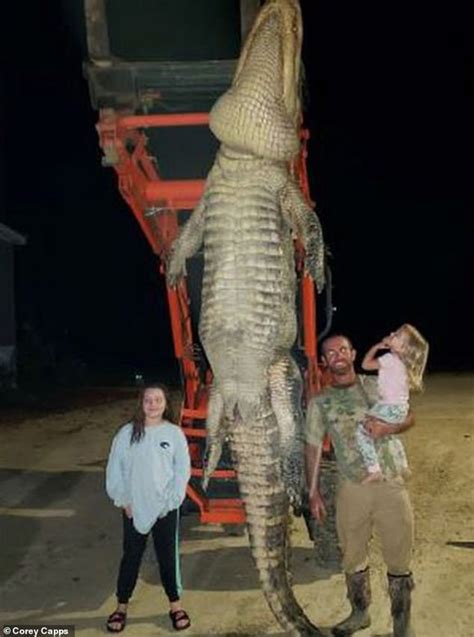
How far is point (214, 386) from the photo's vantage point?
3.82 m

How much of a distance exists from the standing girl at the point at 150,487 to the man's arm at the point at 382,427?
3.66 ft

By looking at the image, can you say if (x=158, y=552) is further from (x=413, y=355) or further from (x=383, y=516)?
(x=413, y=355)

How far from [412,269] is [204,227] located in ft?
102

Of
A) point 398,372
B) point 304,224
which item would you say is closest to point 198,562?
point 398,372

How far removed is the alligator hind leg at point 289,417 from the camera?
382 cm

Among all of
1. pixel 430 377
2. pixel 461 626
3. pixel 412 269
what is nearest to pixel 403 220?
pixel 412 269

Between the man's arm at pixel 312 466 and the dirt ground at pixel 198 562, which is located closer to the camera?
the man's arm at pixel 312 466

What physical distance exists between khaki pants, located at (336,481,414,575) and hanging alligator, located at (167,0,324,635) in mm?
841

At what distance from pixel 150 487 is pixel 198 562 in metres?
1.59

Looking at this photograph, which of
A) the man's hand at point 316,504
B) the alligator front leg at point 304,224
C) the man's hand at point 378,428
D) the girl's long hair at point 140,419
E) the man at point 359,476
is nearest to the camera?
the alligator front leg at point 304,224

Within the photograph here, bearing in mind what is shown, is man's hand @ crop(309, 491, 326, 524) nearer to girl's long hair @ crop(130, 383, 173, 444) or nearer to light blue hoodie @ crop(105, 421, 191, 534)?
light blue hoodie @ crop(105, 421, 191, 534)

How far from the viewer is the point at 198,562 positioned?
6.27 metres

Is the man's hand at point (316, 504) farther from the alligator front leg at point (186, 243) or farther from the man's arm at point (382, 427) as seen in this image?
the alligator front leg at point (186, 243)

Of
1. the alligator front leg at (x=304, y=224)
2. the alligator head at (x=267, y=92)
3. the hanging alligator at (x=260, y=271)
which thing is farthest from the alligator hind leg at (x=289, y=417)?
the alligator head at (x=267, y=92)
